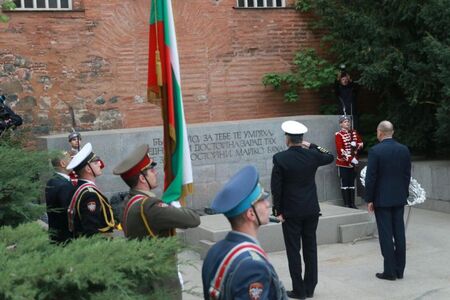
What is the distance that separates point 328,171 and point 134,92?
4327 mm

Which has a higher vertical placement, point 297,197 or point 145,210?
point 145,210

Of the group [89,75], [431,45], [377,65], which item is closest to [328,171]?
[377,65]

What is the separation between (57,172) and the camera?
248 inches

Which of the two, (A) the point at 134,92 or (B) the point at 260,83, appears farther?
(B) the point at 260,83

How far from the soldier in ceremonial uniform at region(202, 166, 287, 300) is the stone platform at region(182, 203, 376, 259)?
5598 millimetres

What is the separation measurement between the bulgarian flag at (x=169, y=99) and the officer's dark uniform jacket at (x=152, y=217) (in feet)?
1.75

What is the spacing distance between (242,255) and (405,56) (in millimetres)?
10611

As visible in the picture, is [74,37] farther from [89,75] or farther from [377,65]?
[377,65]

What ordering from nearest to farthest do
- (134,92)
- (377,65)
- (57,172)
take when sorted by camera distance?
(57,172) < (377,65) < (134,92)

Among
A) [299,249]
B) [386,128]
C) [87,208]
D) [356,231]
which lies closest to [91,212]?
[87,208]

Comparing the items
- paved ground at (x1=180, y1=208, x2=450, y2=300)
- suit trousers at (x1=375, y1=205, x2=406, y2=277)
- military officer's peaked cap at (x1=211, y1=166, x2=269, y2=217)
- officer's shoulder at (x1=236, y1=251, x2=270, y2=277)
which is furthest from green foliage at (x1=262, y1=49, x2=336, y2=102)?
officer's shoulder at (x1=236, y1=251, x2=270, y2=277)

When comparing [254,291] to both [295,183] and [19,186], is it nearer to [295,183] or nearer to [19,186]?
[19,186]

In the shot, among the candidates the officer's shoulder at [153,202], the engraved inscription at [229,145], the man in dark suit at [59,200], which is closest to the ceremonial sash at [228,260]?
the officer's shoulder at [153,202]

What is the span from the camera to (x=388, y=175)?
7730 mm
